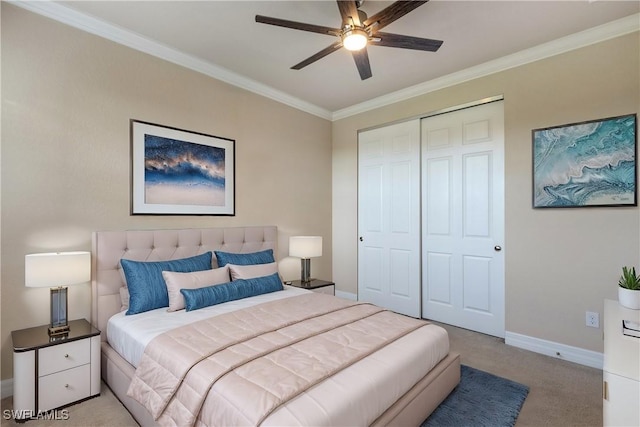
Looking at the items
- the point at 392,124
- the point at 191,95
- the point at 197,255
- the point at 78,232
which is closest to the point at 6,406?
the point at 78,232

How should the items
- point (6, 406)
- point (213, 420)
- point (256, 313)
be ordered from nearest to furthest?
point (213, 420) < point (6, 406) < point (256, 313)

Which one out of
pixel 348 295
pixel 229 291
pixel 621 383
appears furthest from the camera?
pixel 348 295

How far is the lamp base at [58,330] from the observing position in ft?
6.83

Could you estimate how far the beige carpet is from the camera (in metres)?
1.93

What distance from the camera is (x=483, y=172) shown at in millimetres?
3373

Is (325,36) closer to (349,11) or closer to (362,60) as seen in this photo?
(362,60)

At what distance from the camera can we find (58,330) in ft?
6.95

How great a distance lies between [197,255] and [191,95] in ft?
5.19

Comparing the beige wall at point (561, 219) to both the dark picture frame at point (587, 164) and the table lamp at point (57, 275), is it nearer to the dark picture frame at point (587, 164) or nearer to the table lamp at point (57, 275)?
the dark picture frame at point (587, 164)

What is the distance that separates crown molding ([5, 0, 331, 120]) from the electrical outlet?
3.81 m

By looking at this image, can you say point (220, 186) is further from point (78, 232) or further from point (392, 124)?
point (392, 124)

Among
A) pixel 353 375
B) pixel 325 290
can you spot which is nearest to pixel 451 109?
pixel 325 290

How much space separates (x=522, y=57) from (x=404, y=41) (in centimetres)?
172

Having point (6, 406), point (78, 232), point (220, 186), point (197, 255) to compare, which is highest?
point (220, 186)
